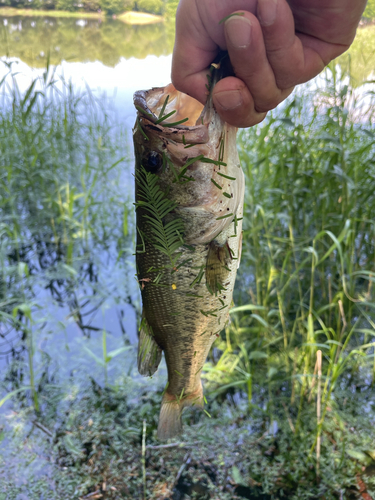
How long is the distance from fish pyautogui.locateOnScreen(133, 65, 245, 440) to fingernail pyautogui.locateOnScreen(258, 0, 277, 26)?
0.17m

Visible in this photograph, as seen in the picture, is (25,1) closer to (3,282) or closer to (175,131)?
(3,282)

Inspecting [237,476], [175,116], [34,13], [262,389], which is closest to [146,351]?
A: [175,116]

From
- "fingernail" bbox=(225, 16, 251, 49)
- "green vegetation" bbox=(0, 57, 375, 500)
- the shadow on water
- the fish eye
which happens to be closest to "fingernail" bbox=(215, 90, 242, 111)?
"fingernail" bbox=(225, 16, 251, 49)

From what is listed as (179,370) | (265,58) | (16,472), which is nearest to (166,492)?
(16,472)

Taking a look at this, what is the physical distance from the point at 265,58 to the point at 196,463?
7.41 ft

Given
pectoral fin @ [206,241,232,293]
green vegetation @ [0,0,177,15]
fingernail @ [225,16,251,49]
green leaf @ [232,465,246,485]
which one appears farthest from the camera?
green vegetation @ [0,0,177,15]

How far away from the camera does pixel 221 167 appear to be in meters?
1.14

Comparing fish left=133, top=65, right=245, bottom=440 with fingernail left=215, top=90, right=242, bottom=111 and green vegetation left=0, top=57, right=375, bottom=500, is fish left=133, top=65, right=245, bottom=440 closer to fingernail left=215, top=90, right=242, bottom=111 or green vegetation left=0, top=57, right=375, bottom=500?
fingernail left=215, top=90, right=242, bottom=111

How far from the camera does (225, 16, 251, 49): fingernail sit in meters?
0.95

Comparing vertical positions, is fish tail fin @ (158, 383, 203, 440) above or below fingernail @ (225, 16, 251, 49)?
below

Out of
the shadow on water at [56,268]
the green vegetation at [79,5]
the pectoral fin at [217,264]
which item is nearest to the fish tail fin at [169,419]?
the pectoral fin at [217,264]

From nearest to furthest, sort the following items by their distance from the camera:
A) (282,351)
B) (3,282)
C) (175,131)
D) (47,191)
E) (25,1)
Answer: (175,131) → (282,351) → (3,282) → (47,191) → (25,1)

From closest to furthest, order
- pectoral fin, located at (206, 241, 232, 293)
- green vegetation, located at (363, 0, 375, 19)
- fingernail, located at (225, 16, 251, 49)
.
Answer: fingernail, located at (225, 16, 251, 49)
pectoral fin, located at (206, 241, 232, 293)
green vegetation, located at (363, 0, 375, 19)

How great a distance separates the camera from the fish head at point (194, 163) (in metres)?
1.06
